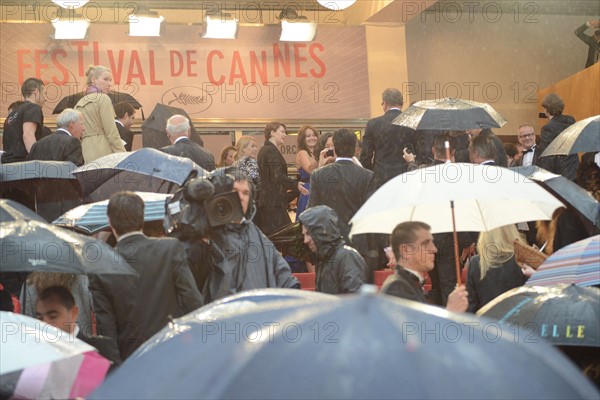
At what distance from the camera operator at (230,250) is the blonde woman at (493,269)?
1.09 m

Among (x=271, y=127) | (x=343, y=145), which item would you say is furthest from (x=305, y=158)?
(x=343, y=145)

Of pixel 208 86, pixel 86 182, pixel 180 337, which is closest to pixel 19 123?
pixel 86 182

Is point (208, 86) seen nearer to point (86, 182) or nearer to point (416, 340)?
point (86, 182)

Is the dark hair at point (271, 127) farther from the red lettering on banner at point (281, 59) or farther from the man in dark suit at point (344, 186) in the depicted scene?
the red lettering on banner at point (281, 59)

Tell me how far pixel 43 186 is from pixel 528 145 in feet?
17.8

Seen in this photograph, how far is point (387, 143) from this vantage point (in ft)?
33.7

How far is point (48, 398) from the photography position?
10.7 ft

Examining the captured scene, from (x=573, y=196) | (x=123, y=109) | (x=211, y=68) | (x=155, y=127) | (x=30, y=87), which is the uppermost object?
(x=211, y=68)

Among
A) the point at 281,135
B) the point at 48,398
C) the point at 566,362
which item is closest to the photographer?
the point at 566,362

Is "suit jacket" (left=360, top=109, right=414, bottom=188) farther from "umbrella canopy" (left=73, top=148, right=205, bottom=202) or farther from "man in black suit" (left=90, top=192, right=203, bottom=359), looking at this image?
"man in black suit" (left=90, top=192, right=203, bottom=359)

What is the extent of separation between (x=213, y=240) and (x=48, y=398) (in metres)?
3.23

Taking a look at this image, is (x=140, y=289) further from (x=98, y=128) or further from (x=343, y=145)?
(x=98, y=128)

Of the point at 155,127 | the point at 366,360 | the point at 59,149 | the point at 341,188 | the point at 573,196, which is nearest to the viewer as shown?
the point at 366,360

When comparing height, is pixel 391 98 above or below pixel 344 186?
above
